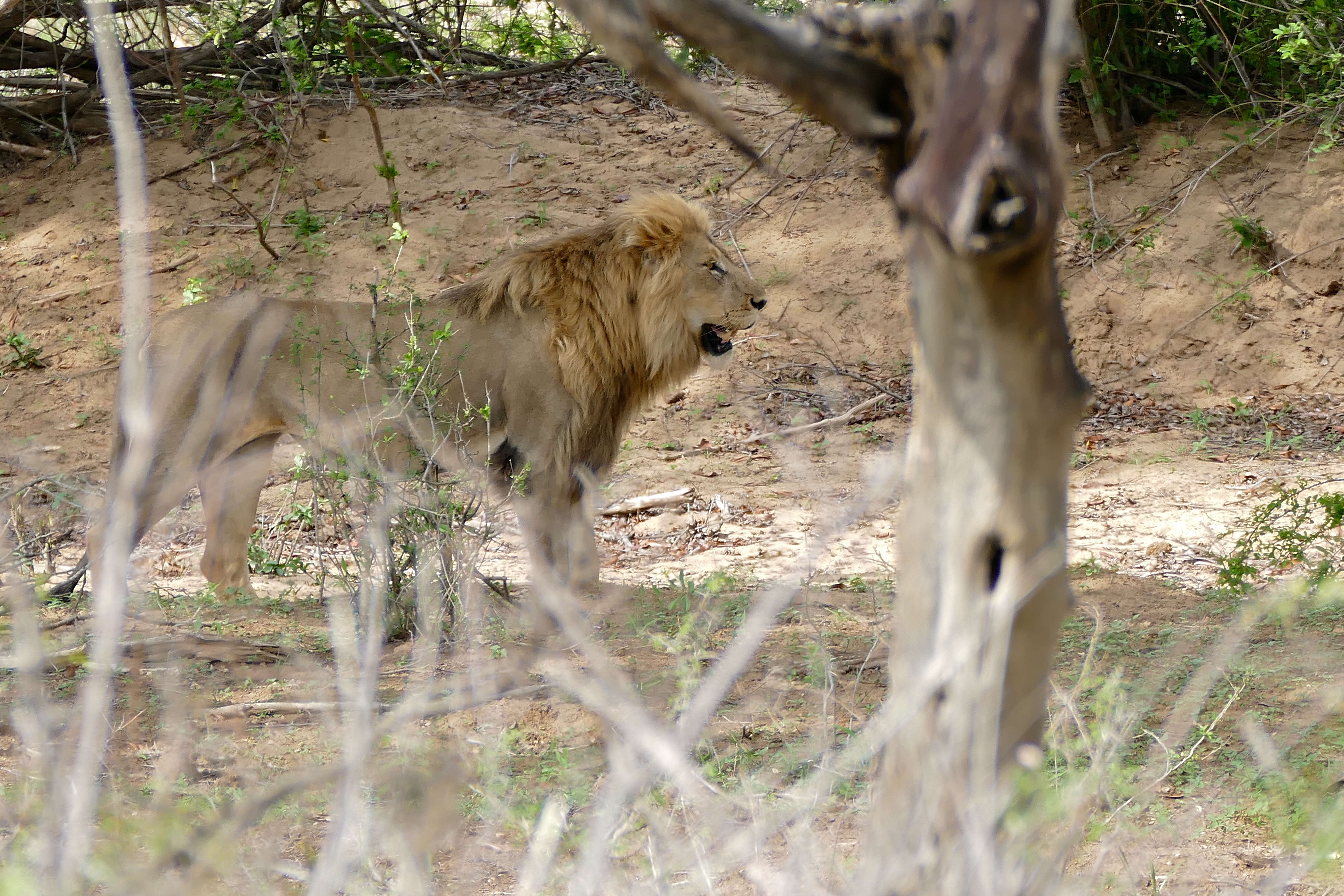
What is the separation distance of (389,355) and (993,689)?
4462 millimetres

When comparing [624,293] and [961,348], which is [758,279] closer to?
[624,293]

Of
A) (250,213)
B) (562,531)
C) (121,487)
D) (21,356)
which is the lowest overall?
(562,531)

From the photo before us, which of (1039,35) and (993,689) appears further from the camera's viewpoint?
(993,689)

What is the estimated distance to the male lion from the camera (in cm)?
555

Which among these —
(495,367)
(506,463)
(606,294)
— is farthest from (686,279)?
(506,463)

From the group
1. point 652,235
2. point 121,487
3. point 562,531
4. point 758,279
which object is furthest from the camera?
point 758,279

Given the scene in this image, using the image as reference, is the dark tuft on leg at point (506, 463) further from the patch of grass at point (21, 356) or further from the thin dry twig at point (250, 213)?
the patch of grass at point (21, 356)

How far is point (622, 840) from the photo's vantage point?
8.82ft

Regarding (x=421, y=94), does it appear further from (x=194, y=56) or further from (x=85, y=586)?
(x=85, y=586)

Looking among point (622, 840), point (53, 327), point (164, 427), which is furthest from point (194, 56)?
point (622, 840)

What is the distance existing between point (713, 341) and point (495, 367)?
1.14 metres

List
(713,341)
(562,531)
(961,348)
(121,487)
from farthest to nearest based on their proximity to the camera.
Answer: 1. (713,341)
2. (562,531)
3. (121,487)
4. (961,348)

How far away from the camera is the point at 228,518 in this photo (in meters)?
5.89

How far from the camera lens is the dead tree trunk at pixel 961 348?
4.77ft
